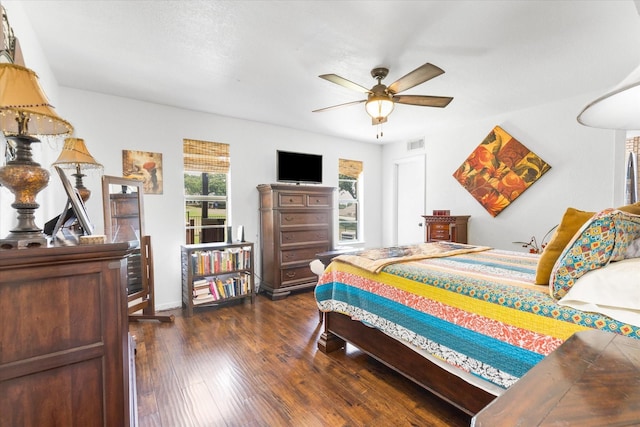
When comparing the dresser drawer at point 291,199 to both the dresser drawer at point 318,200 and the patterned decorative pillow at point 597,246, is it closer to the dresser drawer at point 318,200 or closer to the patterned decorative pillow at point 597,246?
the dresser drawer at point 318,200

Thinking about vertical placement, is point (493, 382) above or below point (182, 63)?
below

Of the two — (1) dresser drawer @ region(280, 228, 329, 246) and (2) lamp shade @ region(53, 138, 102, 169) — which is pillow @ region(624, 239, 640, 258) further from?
(2) lamp shade @ region(53, 138, 102, 169)

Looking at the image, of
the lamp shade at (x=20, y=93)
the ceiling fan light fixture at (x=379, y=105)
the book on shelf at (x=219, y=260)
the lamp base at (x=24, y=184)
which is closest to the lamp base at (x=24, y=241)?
the lamp base at (x=24, y=184)

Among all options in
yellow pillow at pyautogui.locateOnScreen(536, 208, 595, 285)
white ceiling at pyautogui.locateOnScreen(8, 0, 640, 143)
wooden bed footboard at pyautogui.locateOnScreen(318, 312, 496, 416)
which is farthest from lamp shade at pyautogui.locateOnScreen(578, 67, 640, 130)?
white ceiling at pyautogui.locateOnScreen(8, 0, 640, 143)

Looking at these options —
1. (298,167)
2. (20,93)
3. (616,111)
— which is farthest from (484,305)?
(298,167)

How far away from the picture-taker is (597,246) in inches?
47.2

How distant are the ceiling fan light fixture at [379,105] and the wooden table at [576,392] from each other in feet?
6.84

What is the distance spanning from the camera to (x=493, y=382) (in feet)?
4.43

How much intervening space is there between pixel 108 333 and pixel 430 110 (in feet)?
12.6

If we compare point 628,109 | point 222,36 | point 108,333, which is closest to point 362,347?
point 108,333

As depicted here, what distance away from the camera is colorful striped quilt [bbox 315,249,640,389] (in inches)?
47.6

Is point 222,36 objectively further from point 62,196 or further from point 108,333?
point 62,196

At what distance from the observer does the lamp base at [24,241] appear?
3.05 ft

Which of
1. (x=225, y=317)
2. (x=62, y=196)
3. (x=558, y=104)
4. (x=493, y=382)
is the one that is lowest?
(x=225, y=317)
